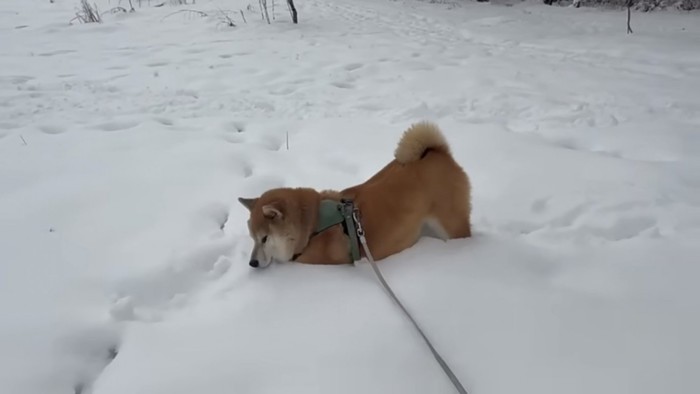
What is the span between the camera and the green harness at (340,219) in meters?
2.40

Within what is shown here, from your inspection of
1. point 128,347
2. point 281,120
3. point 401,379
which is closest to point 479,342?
point 401,379

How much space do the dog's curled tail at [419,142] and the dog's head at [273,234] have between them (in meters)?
0.66

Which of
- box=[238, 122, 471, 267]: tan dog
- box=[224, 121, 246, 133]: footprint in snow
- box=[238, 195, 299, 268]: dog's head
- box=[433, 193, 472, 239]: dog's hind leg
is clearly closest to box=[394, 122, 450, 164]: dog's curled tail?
box=[238, 122, 471, 267]: tan dog

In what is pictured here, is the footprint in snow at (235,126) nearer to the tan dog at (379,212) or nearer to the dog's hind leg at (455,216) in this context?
the tan dog at (379,212)

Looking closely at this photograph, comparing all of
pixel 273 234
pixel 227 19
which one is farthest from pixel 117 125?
pixel 227 19

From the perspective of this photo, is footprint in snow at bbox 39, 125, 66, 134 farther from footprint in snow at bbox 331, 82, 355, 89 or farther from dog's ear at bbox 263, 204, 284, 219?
dog's ear at bbox 263, 204, 284, 219

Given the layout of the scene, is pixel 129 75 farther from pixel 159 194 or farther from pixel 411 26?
pixel 411 26

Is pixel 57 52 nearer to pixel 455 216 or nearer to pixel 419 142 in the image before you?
pixel 419 142

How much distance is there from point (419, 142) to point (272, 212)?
0.82 m

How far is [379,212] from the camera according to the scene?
2455mm

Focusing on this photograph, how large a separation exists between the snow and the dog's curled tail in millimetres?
469

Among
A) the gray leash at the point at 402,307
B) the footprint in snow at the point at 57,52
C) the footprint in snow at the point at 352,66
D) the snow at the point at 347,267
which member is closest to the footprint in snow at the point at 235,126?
the snow at the point at 347,267

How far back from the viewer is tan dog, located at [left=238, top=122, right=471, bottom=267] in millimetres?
2441


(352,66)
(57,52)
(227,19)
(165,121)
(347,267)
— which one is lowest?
(347,267)
